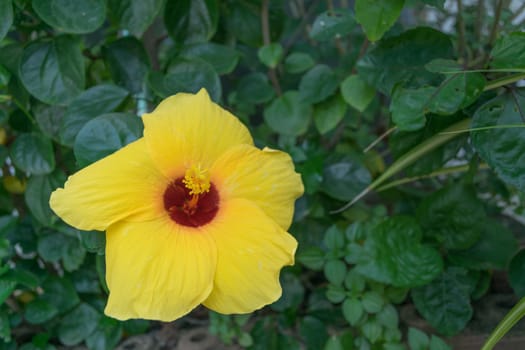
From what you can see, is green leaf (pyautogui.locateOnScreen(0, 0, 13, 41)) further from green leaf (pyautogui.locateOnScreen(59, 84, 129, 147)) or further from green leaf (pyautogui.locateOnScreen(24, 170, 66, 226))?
green leaf (pyautogui.locateOnScreen(24, 170, 66, 226))

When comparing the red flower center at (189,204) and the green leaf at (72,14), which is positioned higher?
the green leaf at (72,14)

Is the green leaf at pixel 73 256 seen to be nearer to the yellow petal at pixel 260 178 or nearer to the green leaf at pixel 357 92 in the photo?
the yellow petal at pixel 260 178

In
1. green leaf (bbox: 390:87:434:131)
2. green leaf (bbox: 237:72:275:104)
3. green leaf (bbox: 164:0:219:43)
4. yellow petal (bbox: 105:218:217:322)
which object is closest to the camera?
yellow petal (bbox: 105:218:217:322)

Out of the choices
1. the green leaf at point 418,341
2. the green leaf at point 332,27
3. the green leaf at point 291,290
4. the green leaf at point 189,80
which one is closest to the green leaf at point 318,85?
the green leaf at point 332,27

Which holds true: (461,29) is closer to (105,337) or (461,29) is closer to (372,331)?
(372,331)

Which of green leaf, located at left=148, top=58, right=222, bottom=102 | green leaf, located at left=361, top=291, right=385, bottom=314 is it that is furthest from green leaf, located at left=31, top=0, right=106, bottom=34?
green leaf, located at left=361, top=291, right=385, bottom=314

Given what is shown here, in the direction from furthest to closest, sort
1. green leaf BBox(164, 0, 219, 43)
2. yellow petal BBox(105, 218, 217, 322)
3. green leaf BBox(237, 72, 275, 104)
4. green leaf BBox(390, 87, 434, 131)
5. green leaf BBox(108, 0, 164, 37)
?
green leaf BBox(237, 72, 275, 104)
green leaf BBox(164, 0, 219, 43)
green leaf BBox(108, 0, 164, 37)
green leaf BBox(390, 87, 434, 131)
yellow petal BBox(105, 218, 217, 322)

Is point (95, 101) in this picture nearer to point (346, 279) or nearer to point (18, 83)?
point (18, 83)
